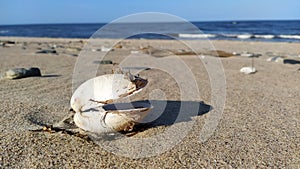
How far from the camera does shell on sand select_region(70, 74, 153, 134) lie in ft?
6.23

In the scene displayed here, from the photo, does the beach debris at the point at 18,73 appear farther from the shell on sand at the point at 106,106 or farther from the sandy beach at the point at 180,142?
the shell on sand at the point at 106,106

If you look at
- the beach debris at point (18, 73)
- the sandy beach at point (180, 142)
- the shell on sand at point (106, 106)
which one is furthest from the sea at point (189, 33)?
the shell on sand at point (106, 106)

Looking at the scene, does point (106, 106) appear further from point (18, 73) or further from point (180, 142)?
point (18, 73)

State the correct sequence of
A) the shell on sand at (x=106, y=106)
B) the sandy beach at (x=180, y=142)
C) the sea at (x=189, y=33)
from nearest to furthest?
the sandy beach at (x=180, y=142), the shell on sand at (x=106, y=106), the sea at (x=189, y=33)

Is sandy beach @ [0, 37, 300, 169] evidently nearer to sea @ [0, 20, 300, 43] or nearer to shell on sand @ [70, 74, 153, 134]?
shell on sand @ [70, 74, 153, 134]

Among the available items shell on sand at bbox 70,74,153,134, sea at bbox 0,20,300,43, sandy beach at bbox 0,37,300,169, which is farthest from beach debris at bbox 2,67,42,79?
shell on sand at bbox 70,74,153,134

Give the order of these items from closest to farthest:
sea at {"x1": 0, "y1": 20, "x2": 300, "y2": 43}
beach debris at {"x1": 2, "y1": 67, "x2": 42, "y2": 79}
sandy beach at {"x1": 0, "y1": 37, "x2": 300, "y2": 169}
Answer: sandy beach at {"x1": 0, "y1": 37, "x2": 300, "y2": 169}
beach debris at {"x1": 2, "y1": 67, "x2": 42, "y2": 79}
sea at {"x1": 0, "y1": 20, "x2": 300, "y2": 43}

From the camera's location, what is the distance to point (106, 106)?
2.12 meters

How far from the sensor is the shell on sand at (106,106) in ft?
6.23

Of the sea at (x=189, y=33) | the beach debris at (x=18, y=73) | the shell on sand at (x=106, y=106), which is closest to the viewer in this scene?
the shell on sand at (x=106, y=106)

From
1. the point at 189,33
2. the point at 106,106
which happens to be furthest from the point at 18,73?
the point at 189,33

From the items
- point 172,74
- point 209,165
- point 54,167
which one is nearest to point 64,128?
point 54,167

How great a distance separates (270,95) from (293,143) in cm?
146

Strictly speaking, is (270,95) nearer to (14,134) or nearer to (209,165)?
(209,165)
